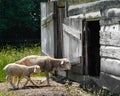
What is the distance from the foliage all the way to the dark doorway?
1635 cm

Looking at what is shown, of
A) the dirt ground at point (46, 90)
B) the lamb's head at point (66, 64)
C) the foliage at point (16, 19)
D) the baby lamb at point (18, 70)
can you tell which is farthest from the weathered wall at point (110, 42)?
the foliage at point (16, 19)

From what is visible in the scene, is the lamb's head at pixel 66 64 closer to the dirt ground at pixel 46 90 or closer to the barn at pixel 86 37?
the barn at pixel 86 37

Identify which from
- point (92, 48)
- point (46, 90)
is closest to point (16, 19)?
point (92, 48)

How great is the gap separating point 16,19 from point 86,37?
17.8 meters

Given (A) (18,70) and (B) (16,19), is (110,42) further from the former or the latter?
(B) (16,19)

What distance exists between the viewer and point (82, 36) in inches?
414

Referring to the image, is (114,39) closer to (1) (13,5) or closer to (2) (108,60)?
(2) (108,60)

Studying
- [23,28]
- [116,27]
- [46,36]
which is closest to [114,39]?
[116,27]

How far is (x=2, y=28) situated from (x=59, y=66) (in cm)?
1623

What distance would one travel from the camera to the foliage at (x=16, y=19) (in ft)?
91.3

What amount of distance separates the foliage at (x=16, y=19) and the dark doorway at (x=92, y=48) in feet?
53.6

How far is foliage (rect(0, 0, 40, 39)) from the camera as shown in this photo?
2783cm

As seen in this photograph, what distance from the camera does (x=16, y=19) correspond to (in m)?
28.0

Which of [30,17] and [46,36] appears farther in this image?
[30,17]
